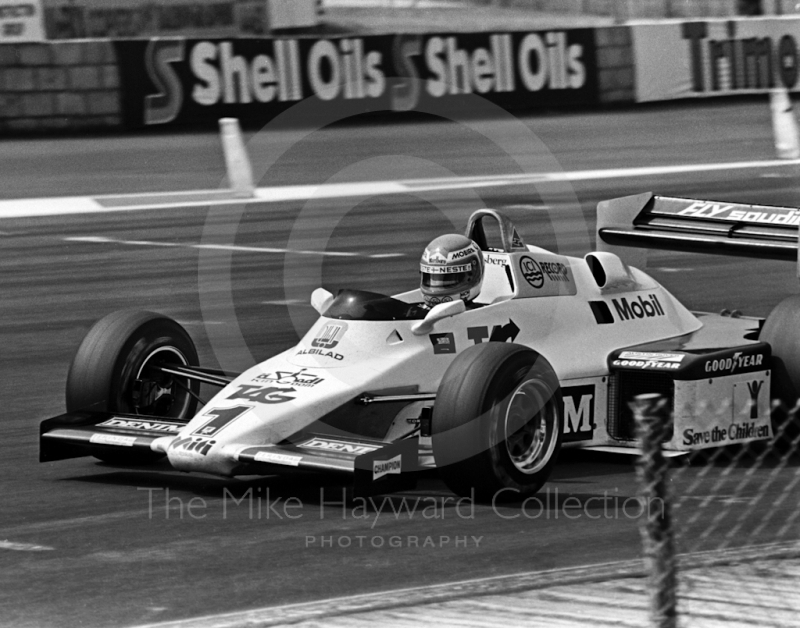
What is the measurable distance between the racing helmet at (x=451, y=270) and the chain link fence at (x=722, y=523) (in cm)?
148

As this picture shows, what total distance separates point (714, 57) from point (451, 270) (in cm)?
2125

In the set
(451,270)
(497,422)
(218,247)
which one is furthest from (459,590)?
(218,247)

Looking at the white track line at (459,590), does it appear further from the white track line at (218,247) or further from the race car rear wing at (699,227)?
the white track line at (218,247)

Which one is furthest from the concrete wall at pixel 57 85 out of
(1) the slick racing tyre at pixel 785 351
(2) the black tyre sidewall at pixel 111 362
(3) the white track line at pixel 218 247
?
(1) the slick racing tyre at pixel 785 351

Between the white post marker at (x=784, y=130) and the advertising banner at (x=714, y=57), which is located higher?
the advertising banner at (x=714, y=57)

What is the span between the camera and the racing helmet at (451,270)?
338 inches

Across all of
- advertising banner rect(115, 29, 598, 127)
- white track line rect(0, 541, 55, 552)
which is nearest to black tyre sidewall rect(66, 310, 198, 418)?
white track line rect(0, 541, 55, 552)

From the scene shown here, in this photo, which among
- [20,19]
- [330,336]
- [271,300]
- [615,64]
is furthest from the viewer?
[20,19]

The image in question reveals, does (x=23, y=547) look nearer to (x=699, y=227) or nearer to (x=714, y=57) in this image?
(x=699, y=227)

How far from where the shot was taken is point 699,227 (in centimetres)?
1028

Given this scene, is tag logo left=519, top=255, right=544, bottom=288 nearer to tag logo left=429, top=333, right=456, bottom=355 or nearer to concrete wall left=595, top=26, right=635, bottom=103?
tag logo left=429, top=333, right=456, bottom=355

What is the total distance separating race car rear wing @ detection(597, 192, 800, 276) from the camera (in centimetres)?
987

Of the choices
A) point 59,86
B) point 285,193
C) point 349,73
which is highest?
point 349,73

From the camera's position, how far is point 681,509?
7672 millimetres
